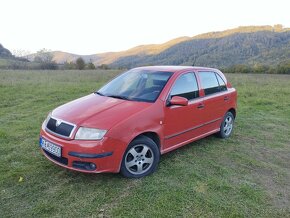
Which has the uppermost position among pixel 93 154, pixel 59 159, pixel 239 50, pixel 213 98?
pixel 239 50

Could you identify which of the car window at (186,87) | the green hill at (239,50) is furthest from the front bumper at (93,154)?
the green hill at (239,50)

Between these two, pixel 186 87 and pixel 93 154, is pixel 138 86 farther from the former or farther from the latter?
pixel 93 154

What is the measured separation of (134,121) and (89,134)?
0.63 metres

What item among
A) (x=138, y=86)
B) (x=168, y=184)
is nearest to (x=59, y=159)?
(x=168, y=184)

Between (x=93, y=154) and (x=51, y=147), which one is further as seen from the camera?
(x=51, y=147)

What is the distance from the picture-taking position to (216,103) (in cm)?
554

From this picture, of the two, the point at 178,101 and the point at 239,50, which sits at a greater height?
the point at 239,50

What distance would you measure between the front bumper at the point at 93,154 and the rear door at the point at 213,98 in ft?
7.26

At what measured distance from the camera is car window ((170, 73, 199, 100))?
15.3ft

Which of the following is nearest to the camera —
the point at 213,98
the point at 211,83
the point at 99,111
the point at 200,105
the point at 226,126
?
the point at 99,111

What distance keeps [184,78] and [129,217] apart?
2.62 metres

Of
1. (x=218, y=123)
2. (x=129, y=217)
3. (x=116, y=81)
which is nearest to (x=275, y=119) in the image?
(x=218, y=123)

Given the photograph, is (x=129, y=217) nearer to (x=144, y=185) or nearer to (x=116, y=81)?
(x=144, y=185)

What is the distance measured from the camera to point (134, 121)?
385 centimetres
